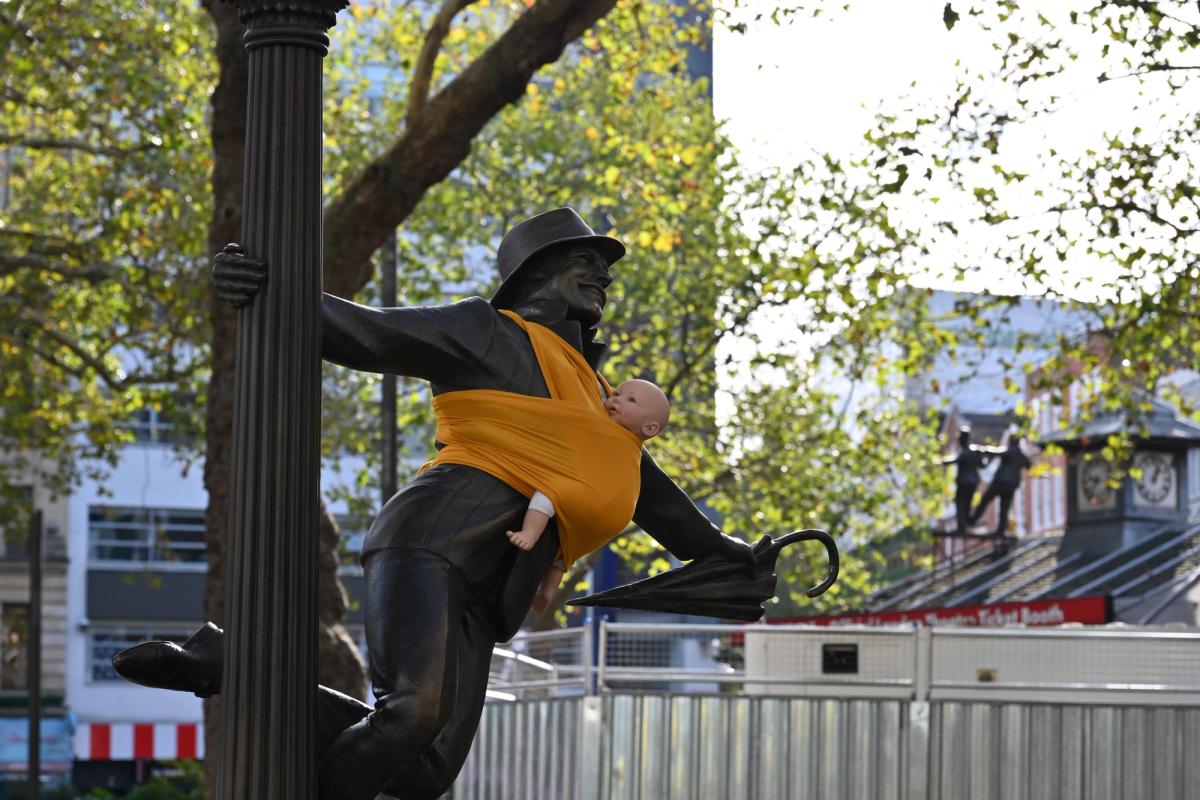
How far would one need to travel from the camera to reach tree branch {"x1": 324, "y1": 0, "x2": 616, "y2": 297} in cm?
1294

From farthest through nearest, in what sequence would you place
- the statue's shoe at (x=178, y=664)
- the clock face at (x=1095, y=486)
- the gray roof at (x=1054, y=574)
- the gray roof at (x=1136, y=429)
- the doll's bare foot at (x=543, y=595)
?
1. the clock face at (x=1095, y=486)
2. the gray roof at (x=1054, y=574)
3. the gray roof at (x=1136, y=429)
4. the doll's bare foot at (x=543, y=595)
5. the statue's shoe at (x=178, y=664)

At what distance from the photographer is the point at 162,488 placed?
47594 mm

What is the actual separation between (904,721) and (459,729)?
324 inches

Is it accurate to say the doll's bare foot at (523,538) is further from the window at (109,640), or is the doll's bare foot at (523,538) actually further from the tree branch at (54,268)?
the window at (109,640)

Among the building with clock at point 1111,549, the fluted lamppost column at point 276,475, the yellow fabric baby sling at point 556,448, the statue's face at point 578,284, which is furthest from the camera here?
the building with clock at point 1111,549

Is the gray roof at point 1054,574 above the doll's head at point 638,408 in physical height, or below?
below

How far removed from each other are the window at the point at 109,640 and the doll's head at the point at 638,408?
1652 inches

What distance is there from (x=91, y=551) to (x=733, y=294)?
2610 centimetres

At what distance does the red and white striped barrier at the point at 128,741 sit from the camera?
4353 centimetres

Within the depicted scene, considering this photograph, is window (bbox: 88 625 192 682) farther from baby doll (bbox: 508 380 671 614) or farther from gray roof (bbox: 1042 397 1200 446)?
baby doll (bbox: 508 380 671 614)

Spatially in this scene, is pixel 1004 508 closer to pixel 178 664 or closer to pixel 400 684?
pixel 400 684

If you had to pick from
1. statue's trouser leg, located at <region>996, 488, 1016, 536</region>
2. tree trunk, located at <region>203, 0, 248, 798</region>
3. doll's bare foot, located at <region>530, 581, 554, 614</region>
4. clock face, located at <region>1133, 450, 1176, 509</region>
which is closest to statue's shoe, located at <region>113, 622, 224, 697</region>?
doll's bare foot, located at <region>530, 581, 554, 614</region>

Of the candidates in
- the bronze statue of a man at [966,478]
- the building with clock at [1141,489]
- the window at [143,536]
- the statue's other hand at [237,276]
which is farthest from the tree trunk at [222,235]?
the window at [143,536]

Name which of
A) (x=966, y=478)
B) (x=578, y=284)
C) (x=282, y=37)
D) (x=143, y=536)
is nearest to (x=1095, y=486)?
(x=966, y=478)
